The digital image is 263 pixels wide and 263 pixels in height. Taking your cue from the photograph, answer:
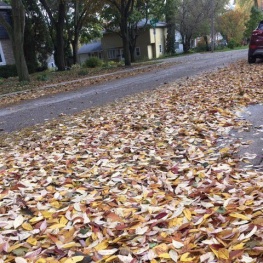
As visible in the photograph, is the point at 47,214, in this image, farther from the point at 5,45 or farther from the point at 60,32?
the point at 5,45

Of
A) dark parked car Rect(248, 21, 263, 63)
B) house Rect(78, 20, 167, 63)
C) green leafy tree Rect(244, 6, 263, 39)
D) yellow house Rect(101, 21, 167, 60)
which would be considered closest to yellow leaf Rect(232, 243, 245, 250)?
dark parked car Rect(248, 21, 263, 63)

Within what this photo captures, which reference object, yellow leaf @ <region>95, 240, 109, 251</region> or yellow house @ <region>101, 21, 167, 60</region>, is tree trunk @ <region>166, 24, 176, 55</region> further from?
yellow leaf @ <region>95, 240, 109, 251</region>

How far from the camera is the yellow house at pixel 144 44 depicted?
4366 centimetres

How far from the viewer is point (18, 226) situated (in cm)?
265

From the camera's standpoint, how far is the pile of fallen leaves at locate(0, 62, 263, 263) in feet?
7.20

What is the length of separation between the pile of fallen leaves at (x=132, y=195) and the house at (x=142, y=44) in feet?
120

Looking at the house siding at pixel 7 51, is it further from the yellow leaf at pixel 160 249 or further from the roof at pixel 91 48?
the yellow leaf at pixel 160 249

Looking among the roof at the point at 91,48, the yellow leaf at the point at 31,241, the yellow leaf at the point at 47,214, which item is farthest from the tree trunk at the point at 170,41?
the yellow leaf at the point at 31,241

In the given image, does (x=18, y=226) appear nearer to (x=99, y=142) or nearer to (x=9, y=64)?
(x=99, y=142)

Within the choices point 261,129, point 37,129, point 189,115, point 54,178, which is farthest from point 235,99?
point 54,178

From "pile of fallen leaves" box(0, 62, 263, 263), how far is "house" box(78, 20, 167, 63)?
36.5m

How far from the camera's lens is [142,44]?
44.5 metres

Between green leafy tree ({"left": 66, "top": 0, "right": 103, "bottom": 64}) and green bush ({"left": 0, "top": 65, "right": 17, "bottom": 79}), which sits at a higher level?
green leafy tree ({"left": 66, "top": 0, "right": 103, "bottom": 64})

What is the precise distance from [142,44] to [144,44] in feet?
1.22
